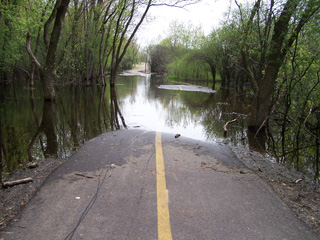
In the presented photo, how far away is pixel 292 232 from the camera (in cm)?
308

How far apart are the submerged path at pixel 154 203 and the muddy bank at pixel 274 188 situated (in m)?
0.14

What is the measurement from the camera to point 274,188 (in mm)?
4500

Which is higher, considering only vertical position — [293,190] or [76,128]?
[293,190]

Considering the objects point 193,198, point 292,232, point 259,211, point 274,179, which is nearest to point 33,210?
point 193,198

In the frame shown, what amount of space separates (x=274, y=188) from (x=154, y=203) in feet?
7.43

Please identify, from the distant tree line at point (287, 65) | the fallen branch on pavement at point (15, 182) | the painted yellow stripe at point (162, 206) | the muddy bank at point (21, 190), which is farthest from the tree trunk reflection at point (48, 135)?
the distant tree line at point (287, 65)

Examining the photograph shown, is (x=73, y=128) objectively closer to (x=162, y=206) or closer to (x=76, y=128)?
(x=76, y=128)

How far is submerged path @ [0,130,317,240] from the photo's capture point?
9.78 ft

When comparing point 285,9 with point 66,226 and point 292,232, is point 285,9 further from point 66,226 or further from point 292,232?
point 66,226

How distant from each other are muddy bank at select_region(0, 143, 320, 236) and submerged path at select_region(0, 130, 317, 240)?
0.14m

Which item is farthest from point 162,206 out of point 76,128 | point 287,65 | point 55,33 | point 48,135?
point 55,33

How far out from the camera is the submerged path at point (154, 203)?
2980 mm

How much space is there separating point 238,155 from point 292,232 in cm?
359

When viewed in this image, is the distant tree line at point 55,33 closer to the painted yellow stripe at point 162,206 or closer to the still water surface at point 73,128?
the still water surface at point 73,128
